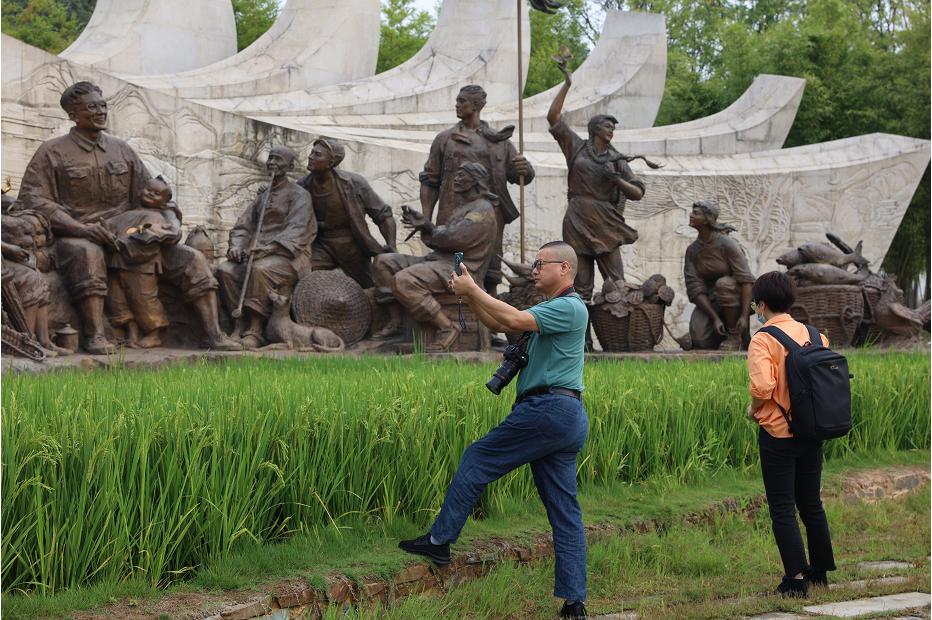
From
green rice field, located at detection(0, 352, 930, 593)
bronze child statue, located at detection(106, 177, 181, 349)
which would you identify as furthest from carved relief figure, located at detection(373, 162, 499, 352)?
green rice field, located at detection(0, 352, 930, 593)

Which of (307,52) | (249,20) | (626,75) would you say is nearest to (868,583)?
(307,52)

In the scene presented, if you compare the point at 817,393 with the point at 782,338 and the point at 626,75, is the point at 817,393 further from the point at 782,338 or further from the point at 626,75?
the point at 626,75

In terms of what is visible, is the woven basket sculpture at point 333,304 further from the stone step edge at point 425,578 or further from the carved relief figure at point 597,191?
the stone step edge at point 425,578

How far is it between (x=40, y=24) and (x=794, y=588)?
28526 millimetres

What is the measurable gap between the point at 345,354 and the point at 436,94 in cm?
959

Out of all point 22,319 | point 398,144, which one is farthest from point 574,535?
point 398,144

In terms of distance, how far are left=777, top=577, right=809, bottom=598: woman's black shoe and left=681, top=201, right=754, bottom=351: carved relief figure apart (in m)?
7.47

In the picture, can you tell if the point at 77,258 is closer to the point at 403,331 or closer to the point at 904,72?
the point at 403,331

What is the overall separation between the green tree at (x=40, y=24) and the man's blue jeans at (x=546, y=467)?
90.5ft

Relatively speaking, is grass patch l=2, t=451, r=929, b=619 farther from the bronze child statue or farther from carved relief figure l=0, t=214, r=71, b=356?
the bronze child statue

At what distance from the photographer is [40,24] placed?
29219 millimetres

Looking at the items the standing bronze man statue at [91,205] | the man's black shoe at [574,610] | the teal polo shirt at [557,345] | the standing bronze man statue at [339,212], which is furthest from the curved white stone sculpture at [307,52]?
the man's black shoe at [574,610]

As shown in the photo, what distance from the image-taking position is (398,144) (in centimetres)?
1669

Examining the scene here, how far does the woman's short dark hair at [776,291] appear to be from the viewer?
4862 mm
